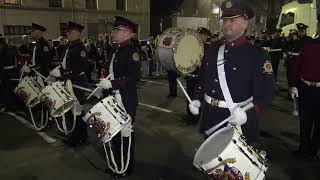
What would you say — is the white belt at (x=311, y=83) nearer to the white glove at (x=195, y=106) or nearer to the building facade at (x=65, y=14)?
the white glove at (x=195, y=106)

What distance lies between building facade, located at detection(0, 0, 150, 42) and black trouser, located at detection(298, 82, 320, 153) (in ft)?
58.9

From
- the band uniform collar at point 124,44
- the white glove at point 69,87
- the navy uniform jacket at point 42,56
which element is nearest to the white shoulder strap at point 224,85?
the band uniform collar at point 124,44

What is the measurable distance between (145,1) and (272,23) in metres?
19.4

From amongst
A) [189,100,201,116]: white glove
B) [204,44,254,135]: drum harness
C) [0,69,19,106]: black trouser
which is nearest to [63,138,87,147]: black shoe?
[189,100,201,116]: white glove

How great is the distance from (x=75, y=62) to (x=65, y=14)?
22447 mm

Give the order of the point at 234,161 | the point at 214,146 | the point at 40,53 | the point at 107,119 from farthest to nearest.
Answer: the point at 40,53 → the point at 107,119 → the point at 214,146 → the point at 234,161

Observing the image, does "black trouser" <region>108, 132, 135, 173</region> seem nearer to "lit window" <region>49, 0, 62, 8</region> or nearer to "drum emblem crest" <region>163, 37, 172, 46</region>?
"drum emblem crest" <region>163, 37, 172, 46</region>

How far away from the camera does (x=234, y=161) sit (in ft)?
9.61

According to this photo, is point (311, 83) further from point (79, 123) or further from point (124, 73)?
point (79, 123)

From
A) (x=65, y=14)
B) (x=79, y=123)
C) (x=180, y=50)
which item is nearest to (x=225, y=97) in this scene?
(x=180, y=50)

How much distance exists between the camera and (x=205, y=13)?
119ft

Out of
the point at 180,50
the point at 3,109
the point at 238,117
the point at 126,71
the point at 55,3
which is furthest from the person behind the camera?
the point at 55,3

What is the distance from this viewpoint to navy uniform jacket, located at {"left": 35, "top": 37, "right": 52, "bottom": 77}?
7584 millimetres

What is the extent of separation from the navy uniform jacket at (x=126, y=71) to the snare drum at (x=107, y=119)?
1.14ft
